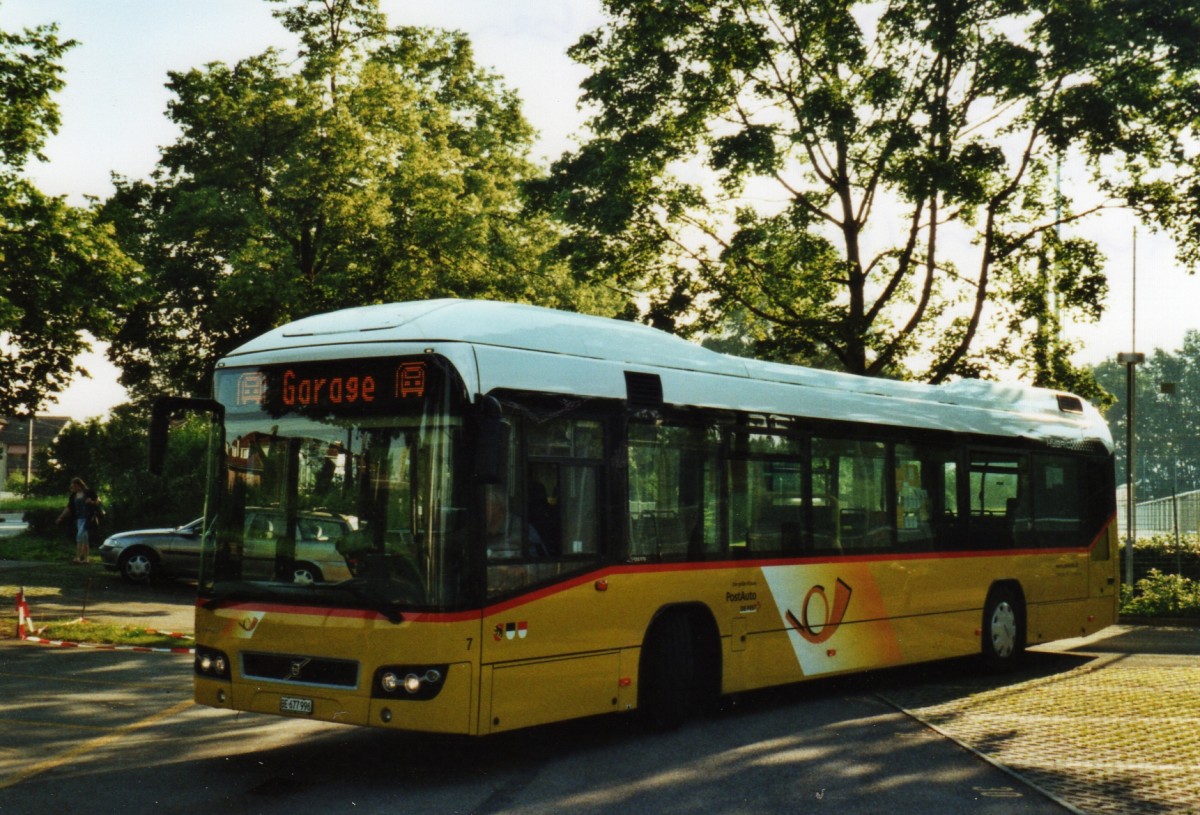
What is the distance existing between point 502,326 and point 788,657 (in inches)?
172

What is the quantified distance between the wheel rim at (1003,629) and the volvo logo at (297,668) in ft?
28.8

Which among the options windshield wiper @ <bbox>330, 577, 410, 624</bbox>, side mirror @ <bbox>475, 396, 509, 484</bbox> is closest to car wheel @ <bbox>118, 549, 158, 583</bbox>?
windshield wiper @ <bbox>330, 577, 410, 624</bbox>

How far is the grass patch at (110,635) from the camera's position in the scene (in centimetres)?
1628

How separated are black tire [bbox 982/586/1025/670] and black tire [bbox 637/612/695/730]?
535 cm

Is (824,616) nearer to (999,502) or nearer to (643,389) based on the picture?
(643,389)

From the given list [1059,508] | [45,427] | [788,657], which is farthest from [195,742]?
[45,427]

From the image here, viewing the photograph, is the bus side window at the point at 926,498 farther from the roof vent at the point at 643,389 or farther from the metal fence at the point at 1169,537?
the metal fence at the point at 1169,537

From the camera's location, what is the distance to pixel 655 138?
25188 mm

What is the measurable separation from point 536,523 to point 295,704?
1.96 metres

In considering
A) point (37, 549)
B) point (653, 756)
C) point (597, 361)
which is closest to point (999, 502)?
point (597, 361)

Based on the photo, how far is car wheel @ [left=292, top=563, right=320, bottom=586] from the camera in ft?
28.3

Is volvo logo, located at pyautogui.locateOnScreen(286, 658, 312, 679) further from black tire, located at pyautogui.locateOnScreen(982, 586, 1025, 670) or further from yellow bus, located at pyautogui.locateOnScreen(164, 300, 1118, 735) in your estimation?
black tire, located at pyautogui.locateOnScreen(982, 586, 1025, 670)

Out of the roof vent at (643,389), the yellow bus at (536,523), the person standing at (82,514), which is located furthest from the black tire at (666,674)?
the person standing at (82,514)

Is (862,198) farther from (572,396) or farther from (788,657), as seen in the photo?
(572,396)
